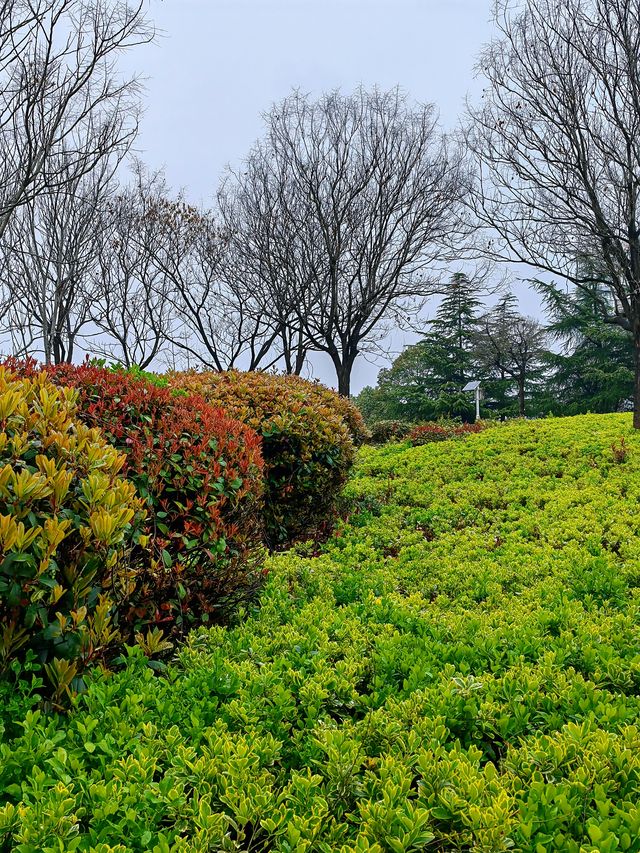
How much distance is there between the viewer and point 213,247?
19250 millimetres

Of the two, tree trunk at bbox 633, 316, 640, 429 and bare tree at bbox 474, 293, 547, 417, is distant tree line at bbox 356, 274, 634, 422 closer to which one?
bare tree at bbox 474, 293, 547, 417

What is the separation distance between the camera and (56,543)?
183cm

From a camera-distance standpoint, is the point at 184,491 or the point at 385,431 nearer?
the point at 184,491

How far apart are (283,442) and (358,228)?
12302mm

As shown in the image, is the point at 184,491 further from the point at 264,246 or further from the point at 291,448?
the point at 264,246

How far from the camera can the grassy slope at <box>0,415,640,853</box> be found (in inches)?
50.8

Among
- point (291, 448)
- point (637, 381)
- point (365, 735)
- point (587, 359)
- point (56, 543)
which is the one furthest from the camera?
point (587, 359)

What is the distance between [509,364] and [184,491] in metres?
29.2

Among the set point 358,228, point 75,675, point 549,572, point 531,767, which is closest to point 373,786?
point 531,767

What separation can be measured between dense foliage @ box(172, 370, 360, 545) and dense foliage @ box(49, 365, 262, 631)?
4.18ft

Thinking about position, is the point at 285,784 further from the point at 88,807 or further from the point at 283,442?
the point at 283,442

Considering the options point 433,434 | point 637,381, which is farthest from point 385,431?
point 637,381

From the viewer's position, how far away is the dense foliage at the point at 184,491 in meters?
→ 2.64

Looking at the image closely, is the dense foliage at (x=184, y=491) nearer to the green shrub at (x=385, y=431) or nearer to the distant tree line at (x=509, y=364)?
the green shrub at (x=385, y=431)
